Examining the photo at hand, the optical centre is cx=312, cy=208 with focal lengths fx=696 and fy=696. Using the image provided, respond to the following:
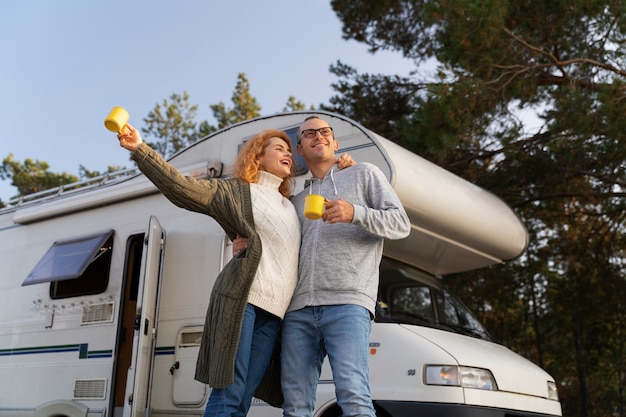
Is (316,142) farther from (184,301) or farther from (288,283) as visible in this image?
(184,301)

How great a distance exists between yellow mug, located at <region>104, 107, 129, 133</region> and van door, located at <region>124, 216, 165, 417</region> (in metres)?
2.92

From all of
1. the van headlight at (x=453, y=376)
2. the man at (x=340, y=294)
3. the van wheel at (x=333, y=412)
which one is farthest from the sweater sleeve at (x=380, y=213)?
the van wheel at (x=333, y=412)

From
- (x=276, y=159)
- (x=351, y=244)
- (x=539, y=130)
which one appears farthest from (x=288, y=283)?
(x=539, y=130)

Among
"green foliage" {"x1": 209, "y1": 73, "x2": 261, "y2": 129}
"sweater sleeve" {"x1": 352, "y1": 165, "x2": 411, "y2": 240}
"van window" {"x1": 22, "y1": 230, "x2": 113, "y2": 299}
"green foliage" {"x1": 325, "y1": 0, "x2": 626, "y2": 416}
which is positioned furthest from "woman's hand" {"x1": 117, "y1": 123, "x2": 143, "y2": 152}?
"green foliage" {"x1": 209, "y1": 73, "x2": 261, "y2": 129}

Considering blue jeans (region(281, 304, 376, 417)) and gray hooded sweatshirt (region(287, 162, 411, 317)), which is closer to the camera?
blue jeans (region(281, 304, 376, 417))

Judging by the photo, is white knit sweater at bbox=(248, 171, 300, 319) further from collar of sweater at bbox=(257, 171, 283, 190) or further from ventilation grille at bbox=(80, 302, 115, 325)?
ventilation grille at bbox=(80, 302, 115, 325)

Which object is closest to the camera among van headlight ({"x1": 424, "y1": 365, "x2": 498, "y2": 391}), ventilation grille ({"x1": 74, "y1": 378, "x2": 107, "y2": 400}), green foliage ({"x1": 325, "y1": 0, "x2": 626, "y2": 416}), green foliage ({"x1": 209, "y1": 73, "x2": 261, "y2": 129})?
van headlight ({"x1": 424, "y1": 365, "x2": 498, "y2": 391})

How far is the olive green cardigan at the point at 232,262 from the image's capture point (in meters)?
2.61

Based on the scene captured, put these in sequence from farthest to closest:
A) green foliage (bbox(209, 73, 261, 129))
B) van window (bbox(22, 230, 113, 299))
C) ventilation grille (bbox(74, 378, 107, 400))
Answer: green foliage (bbox(209, 73, 261, 129))
van window (bbox(22, 230, 113, 299))
ventilation grille (bbox(74, 378, 107, 400))

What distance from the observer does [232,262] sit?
109 inches

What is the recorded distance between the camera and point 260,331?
2.78 meters

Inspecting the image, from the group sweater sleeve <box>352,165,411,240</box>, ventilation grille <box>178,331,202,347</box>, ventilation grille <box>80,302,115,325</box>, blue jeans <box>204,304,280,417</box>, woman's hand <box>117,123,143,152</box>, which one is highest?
ventilation grille <box>80,302,115,325</box>

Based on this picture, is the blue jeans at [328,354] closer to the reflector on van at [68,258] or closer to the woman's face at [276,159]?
the woman's face at [276,159]

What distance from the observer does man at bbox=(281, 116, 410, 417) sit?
2598 millimetres
